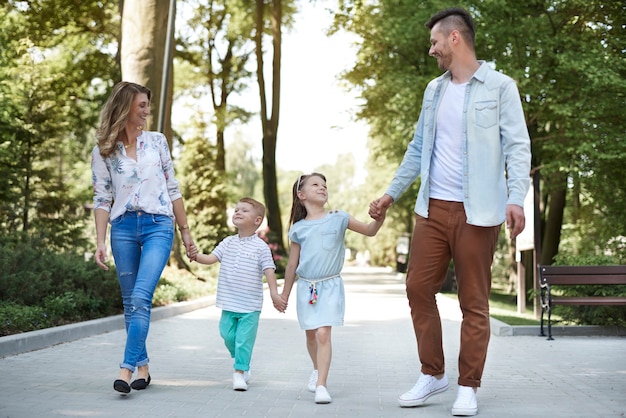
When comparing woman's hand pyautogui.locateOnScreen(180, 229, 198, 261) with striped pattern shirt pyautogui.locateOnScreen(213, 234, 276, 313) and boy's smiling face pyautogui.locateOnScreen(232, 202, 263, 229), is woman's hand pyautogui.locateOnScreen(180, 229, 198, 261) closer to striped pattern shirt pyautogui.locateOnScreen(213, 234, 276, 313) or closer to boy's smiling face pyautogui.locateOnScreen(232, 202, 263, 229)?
striped pattern shirt pyautogui.locateOnScreen(213, 234, 276, 313)

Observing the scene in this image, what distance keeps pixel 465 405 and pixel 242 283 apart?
1995 millimetres

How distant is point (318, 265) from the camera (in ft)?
20.4

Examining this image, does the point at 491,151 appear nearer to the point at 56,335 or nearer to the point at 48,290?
the point at 56,335

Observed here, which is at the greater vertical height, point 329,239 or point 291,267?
point 329,239

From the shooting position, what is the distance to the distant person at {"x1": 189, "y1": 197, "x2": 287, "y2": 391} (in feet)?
21.8

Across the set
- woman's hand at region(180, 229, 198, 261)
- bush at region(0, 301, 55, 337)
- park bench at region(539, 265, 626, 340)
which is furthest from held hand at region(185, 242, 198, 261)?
park bench at region(539, 265, 626, 340)

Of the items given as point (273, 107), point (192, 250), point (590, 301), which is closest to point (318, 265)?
point (192, 250)

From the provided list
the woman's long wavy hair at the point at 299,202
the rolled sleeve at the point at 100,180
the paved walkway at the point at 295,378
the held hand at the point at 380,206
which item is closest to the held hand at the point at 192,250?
the rolled sleeve at the point at 100,180

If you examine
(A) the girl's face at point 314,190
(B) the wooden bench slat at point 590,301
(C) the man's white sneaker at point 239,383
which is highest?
(A) the girl's face at point 314,190

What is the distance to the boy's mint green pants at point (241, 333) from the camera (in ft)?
21.8

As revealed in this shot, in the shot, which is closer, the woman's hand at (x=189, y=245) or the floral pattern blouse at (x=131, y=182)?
the floral pattern blouse at (x=131, y=182)

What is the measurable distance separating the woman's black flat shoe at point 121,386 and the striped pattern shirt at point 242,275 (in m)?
0.99

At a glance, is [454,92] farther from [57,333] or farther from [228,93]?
[228,93]

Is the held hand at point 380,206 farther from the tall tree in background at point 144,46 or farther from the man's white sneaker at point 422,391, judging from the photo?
the tall tree in background at point 144,46
